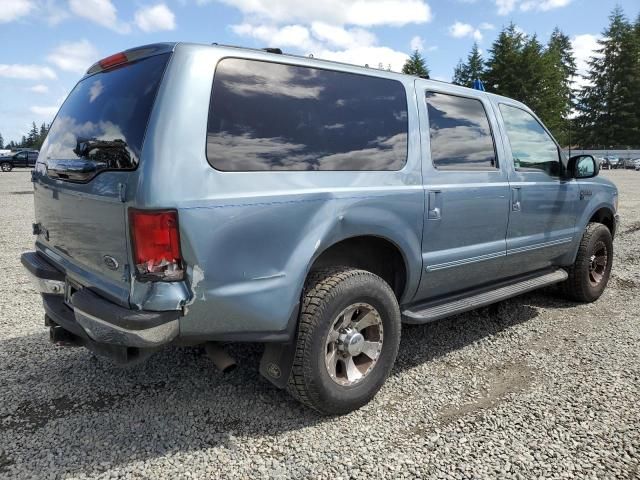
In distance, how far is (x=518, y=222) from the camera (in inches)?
155

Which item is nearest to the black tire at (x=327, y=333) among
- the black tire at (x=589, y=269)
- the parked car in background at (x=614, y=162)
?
the black tire at (x=589, y=269)

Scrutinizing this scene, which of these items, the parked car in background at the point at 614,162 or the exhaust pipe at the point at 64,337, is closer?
the exhaust pipe at the point at 64,337

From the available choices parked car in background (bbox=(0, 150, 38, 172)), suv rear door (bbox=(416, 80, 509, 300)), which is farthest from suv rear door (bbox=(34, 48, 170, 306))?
parked car in background (bbox=(0, 150, 38, 172))

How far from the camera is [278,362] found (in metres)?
2.66

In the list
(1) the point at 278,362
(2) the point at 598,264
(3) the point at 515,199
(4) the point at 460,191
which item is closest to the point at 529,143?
(3) the point at 515,199

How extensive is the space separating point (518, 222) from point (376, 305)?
65.7 inches

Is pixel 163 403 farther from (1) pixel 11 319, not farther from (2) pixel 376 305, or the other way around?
(1) pixel 11 319

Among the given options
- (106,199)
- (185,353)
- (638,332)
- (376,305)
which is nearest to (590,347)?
(638,332)

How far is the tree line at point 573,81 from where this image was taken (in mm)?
48406

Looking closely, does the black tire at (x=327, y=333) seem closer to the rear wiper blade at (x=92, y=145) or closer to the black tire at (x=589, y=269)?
the rear wiper blade at (x=92, y=145)

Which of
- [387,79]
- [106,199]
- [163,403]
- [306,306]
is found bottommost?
[163,403]

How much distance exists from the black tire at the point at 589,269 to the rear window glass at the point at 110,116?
4.19 meters

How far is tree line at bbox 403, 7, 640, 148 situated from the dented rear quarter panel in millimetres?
48814

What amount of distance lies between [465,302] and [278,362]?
1.55 m
